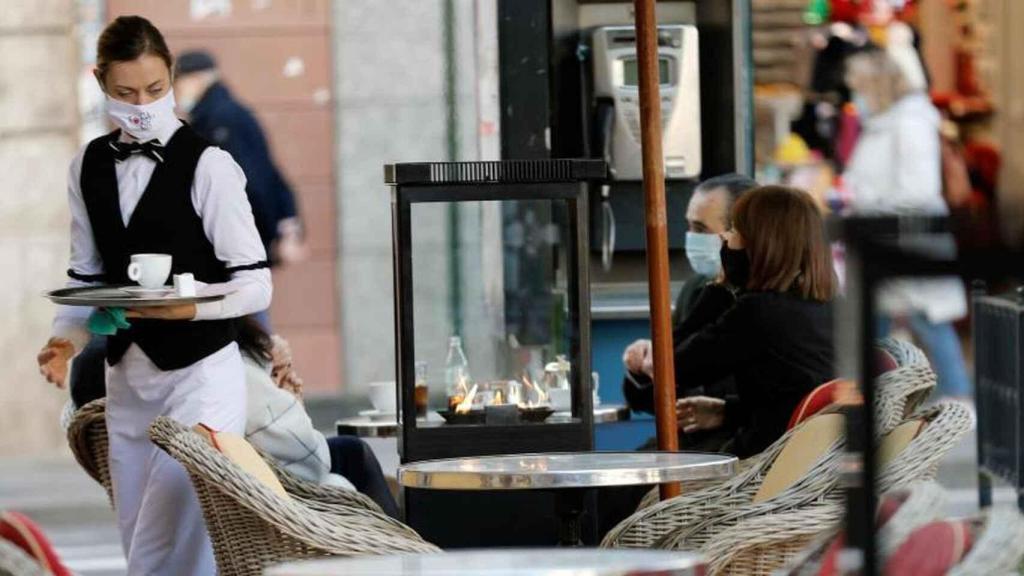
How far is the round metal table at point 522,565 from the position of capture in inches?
98.0

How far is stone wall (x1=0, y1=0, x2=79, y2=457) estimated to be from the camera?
9961 millimetres

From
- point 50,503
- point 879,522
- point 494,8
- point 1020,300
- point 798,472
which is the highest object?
point 494,8

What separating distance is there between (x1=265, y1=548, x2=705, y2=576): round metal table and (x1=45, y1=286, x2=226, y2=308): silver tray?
4.52ft

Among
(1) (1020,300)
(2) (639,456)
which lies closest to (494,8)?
(2) (639,456)

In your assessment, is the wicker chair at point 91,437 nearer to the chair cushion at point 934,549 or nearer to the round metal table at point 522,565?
the round metal table at point 522,565

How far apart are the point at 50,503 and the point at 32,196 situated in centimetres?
197

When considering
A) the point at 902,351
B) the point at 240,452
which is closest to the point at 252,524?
the point at 240,452

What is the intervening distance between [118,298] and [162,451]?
15.0 inches

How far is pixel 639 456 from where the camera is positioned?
4.35 metres

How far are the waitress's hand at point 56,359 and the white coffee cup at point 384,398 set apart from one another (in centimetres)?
172

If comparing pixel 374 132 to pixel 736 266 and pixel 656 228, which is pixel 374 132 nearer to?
pixel 736 266

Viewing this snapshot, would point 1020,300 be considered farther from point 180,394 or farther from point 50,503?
point 50,503

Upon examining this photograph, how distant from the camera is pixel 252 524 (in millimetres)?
3744

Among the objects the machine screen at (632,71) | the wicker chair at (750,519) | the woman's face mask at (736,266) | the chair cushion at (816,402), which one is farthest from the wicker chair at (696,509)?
the machine screen at (632,71)
